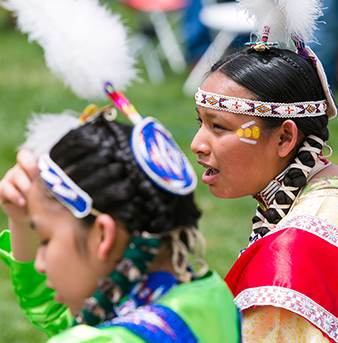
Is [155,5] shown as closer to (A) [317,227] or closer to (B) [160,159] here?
(A) [317,227]

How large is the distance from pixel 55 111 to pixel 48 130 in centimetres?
606

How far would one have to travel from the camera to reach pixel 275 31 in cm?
231

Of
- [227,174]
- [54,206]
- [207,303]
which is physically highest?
[54,206]

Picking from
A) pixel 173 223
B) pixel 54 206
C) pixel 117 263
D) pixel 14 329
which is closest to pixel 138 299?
pixel 117 263

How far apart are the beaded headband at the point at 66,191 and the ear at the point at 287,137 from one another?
1.03 m

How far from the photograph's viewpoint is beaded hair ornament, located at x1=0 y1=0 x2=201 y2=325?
4.51 ft

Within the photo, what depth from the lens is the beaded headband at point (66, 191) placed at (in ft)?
4.55

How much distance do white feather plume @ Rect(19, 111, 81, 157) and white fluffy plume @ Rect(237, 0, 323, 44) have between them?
1047 mm

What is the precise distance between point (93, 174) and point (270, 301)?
0.88 metres

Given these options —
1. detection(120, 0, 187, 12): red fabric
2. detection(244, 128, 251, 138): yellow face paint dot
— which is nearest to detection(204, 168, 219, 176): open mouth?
detection(244, 128, 251, 138): yellow face paint dot

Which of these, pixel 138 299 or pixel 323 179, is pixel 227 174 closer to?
pixel 323 179

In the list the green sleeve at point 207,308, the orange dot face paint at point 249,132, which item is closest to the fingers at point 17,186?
the green sleeve at point 207,308

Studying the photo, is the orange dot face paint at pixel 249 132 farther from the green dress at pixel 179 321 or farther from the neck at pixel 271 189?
the green dress at pixel 179 321

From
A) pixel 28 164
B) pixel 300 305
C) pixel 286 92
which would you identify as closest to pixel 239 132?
pixel 286 92
